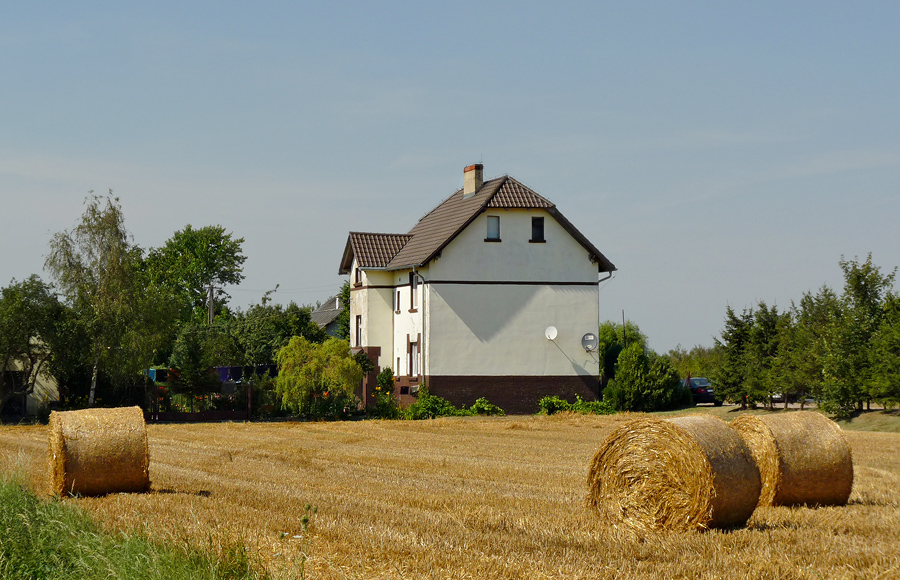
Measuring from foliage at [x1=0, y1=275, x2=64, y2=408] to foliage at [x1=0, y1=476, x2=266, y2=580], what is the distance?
74.2 ft

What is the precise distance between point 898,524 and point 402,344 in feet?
A: 101

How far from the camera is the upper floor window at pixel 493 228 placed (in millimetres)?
38281

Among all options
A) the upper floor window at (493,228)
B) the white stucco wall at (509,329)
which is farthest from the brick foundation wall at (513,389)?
the upper floor window at (493,228)

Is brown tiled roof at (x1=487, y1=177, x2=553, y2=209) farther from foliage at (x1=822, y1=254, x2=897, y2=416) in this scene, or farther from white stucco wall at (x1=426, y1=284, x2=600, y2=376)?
foliage at (x1=822, y1=254, x2=897, y2=416)

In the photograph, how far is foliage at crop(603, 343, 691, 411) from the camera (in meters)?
37.7

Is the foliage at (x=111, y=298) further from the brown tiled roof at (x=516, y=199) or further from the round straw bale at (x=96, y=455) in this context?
the round straw bale at (x=96, y=455)

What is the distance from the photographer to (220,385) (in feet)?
118

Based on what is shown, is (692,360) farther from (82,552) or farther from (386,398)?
(82,552)

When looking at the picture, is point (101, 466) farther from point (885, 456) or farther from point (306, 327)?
point (306, 327)

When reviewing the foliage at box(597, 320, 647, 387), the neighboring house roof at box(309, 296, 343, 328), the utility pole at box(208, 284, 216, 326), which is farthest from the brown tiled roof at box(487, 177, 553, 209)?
the utility pole at box(208, 284, 216, 326)

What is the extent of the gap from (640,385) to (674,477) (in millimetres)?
27496

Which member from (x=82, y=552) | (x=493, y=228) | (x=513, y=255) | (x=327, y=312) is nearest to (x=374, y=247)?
(x=493, y=228)

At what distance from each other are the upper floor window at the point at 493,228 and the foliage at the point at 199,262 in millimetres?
46219

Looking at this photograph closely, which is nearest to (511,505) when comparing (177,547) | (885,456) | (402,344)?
(177,547)
